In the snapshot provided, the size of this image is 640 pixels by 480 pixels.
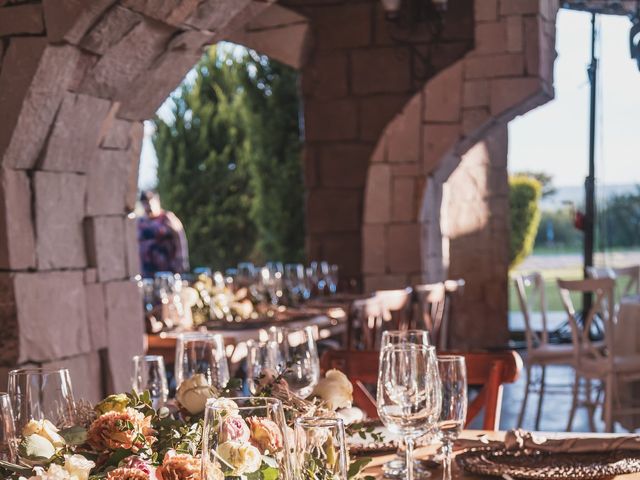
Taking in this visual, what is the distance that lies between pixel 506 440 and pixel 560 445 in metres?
0.10

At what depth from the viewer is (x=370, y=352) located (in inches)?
105

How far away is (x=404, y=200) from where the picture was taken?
682 cm

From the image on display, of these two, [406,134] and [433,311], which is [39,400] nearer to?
[433,311]

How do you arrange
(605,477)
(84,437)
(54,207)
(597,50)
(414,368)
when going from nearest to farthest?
(84,437)
(414,368)
(605,477)
(54,207)
(597,50)

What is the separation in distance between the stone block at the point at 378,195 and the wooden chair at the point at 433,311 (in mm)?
1117

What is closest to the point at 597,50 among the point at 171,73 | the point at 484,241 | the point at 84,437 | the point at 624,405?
the point at 484,241

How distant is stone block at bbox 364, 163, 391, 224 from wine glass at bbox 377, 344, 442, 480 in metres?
5.18

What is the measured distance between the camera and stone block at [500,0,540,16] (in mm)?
6547

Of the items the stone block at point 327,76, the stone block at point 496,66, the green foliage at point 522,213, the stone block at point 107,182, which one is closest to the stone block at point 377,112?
the stone block at point 327,76

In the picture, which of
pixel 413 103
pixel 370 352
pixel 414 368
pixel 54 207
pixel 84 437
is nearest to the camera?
pixel 84 437

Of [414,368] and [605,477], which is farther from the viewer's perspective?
[605,477]

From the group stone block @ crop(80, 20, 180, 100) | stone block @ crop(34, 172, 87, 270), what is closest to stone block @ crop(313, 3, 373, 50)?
stone block @ crop(80, 20, 180, 100)

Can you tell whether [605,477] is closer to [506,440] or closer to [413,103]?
[506,440]

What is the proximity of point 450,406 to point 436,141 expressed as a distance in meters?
5.05
